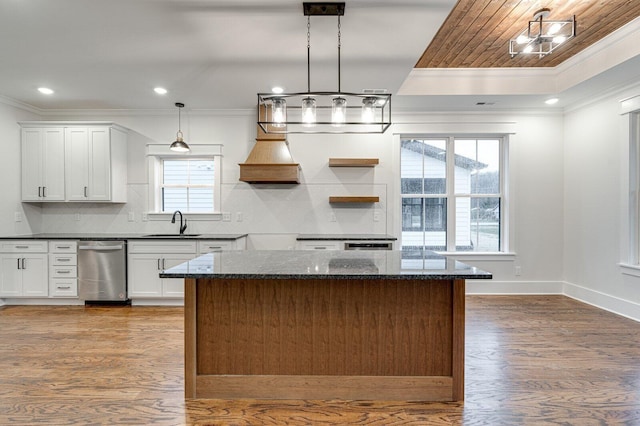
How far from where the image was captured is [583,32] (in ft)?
10.9

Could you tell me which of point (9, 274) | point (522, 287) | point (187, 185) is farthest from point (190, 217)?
point (522, 287)

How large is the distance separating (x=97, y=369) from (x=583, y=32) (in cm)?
503

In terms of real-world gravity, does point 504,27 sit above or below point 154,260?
above

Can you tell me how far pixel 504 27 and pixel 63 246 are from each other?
17.6ft

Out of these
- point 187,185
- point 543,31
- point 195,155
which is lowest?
point 187,185

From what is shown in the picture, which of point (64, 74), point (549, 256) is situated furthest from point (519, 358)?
point (64, 74)

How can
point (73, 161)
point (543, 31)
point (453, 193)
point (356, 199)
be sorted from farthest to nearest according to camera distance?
1. point (453, 193)
2. point (356, 199)
3. point (73, 161)
4. point (543, 31)

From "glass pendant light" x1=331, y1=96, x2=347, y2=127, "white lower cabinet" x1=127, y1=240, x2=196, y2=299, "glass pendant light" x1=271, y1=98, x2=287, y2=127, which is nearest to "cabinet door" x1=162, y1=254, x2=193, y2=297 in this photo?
"white lower cabinet" x1=127, y1=240, x2=196, y2=299

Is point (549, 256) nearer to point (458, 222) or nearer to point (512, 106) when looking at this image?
point (458, 222)

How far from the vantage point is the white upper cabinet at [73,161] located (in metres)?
4.64

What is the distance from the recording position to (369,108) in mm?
2389

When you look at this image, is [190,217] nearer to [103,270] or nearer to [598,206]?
[103,270]

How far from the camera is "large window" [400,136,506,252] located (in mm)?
5133

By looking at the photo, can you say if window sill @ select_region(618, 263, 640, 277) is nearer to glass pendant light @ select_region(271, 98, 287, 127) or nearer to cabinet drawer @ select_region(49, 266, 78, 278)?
glass pendant light @ select_region(271, 98, 287, 127)
